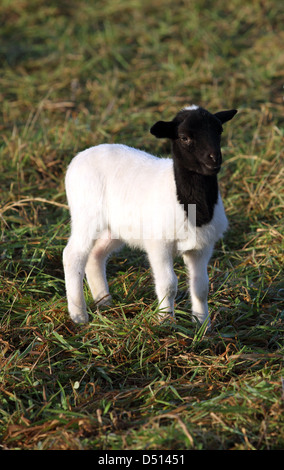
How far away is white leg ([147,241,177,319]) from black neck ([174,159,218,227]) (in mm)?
304

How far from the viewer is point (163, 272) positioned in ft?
14.7

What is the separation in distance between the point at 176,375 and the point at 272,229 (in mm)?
2033

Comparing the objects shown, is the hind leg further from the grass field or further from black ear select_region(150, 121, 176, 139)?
black ear select_region(150, 121, 176, 139)

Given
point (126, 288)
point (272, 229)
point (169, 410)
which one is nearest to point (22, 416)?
point (169, 410)

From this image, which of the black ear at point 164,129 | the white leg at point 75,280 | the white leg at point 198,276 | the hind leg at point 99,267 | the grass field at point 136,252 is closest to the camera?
the grass field at point 136,252

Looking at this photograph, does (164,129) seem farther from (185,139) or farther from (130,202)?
(130,202)

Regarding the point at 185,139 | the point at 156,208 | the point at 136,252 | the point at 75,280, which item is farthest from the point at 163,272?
the point at 136,252

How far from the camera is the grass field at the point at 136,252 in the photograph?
381cm

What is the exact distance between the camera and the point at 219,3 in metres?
11.0

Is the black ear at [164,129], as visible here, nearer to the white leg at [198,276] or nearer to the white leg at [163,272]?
the white leg at [163,272]

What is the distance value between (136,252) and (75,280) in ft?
4.40

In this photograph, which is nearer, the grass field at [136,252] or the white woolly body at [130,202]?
the grass field at [136,252]

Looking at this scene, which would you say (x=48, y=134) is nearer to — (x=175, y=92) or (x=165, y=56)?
(x=175, y=92)

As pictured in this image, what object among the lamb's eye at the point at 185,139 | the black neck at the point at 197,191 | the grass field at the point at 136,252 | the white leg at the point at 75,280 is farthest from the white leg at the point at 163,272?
the lamb's eye at the point at 185,139
